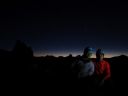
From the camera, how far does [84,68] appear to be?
8.29 meters

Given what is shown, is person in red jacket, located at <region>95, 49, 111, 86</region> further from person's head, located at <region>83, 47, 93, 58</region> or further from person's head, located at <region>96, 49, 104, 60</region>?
person's head, located at <region>83, 47, 93, 58</region>

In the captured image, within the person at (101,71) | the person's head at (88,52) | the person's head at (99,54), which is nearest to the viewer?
the person's head at (88,52)

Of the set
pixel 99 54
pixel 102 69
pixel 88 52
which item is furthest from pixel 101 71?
pixel 88 52

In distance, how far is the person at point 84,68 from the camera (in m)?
8.17

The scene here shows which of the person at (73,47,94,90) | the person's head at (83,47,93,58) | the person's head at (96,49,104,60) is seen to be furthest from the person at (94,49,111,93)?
the person's head at (83,47,93,58)

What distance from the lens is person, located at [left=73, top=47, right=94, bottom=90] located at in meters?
8.17

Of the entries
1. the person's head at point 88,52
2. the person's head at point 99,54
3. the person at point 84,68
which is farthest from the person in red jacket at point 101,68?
the person's head at point 88,52

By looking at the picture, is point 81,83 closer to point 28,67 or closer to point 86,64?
point 86,64

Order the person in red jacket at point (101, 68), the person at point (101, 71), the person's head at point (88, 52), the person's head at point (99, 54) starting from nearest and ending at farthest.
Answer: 1. the person's head at point (88, 52)
2. the person at point (101, 71)
3. the person in red jacket at point (101, 68)
4. the person's head at point (99, 54)

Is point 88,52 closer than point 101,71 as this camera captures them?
Yes

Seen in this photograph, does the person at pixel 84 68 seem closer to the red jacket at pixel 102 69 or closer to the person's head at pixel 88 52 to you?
the person's head at pixel 88 52

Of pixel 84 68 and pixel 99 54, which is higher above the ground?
pixel 99 54

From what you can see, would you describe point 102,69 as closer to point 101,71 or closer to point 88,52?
point 101,71

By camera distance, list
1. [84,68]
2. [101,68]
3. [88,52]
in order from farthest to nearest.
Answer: [101,68] → [84,68] → [88,52]
